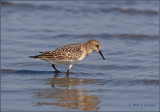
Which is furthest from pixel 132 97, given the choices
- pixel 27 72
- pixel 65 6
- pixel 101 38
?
pixel 65 6

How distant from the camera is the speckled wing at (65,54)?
9.49 meters

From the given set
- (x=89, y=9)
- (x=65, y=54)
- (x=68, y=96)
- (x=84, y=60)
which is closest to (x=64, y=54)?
(x=65, y=54)

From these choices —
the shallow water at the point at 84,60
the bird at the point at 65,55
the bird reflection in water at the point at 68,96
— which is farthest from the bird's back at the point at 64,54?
the bird reflection in water at the point at 68,96

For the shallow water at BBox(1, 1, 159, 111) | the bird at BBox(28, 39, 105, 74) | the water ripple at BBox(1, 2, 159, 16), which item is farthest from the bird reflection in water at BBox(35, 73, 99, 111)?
the water ripple at BBox(1, 2, 159, 16)

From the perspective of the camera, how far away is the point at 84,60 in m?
11.1

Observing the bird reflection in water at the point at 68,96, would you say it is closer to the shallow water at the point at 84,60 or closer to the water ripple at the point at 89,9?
the shallow water at the point at 84,60

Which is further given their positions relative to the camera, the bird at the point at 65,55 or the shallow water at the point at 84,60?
the bird at the point at 65,55

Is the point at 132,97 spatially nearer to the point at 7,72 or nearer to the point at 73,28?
the point at 7,72

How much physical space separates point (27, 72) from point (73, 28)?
5.72m

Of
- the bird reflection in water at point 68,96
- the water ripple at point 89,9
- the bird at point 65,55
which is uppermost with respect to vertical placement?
the water ripple at point 89,9

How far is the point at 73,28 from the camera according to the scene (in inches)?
595

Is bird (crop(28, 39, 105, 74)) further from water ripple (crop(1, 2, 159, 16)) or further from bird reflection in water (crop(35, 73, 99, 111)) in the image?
water ripple (crop(1, 2, 159, 16))

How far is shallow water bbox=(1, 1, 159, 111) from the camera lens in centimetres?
752

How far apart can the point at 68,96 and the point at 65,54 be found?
1982mm
